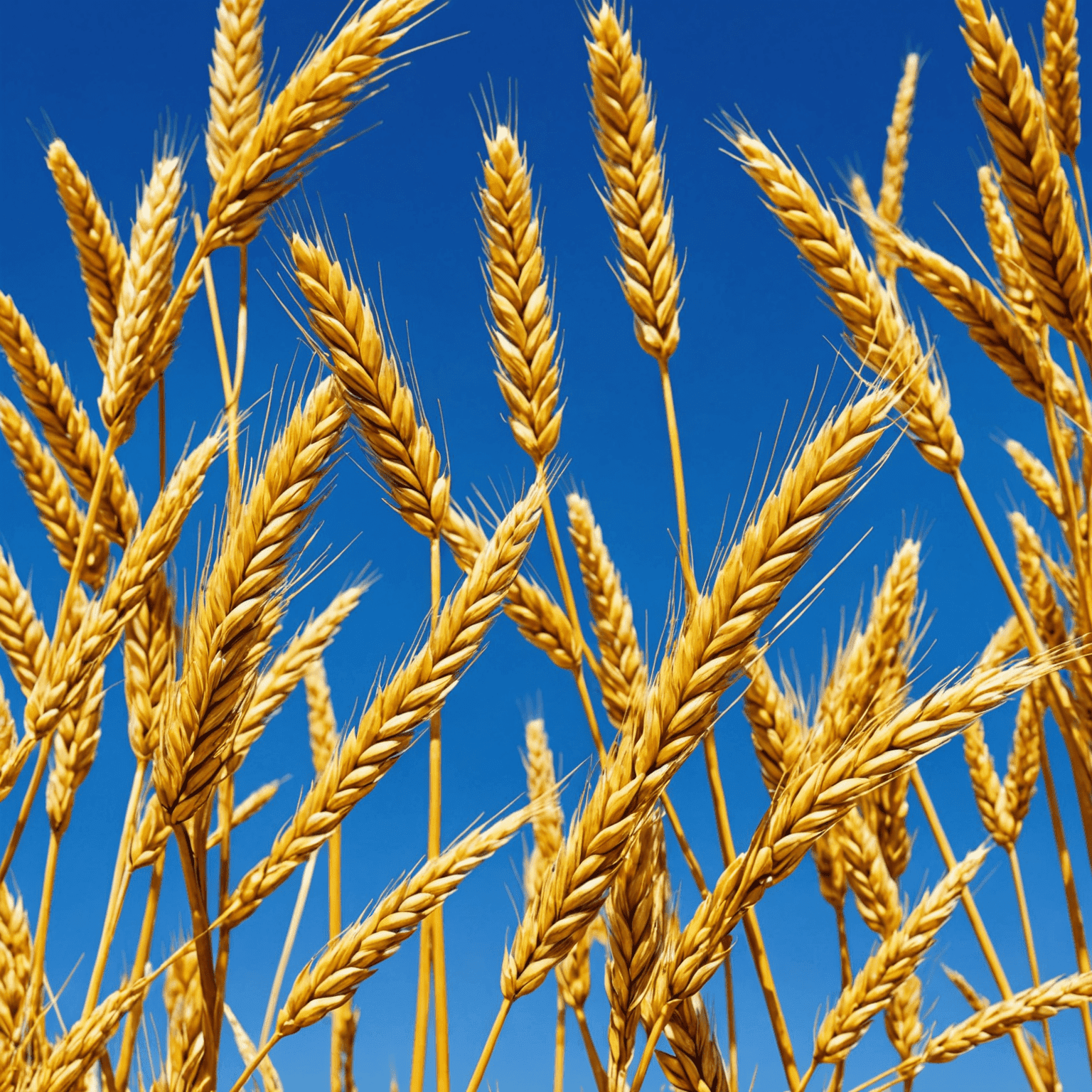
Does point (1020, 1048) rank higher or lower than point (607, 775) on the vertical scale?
lower

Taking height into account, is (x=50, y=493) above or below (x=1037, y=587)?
above

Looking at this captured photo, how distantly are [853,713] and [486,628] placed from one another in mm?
1146

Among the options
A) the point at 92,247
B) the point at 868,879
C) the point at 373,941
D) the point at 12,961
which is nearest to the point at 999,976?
the point at 868,879

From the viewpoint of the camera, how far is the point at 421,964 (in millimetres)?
1928

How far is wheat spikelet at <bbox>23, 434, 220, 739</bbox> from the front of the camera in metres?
2.01

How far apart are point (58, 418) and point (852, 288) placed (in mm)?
2113

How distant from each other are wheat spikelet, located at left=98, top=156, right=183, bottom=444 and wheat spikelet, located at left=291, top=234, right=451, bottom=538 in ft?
2.50

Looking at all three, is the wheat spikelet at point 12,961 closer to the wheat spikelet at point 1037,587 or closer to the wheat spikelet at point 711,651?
the wheat spikelet at point 711,651

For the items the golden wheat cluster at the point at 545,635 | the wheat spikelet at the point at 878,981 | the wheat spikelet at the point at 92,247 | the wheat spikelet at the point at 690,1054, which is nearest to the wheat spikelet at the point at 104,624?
the golden wheat cluster at the point at 545,635

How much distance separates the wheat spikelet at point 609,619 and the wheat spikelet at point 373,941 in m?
0.85

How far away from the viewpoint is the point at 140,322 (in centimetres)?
239

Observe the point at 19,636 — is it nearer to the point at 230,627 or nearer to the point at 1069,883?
the point at 230,627

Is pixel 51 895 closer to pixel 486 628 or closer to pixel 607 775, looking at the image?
pixel 486 628

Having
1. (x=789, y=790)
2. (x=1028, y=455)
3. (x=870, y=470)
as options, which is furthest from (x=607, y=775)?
(x=1028, y=455)
